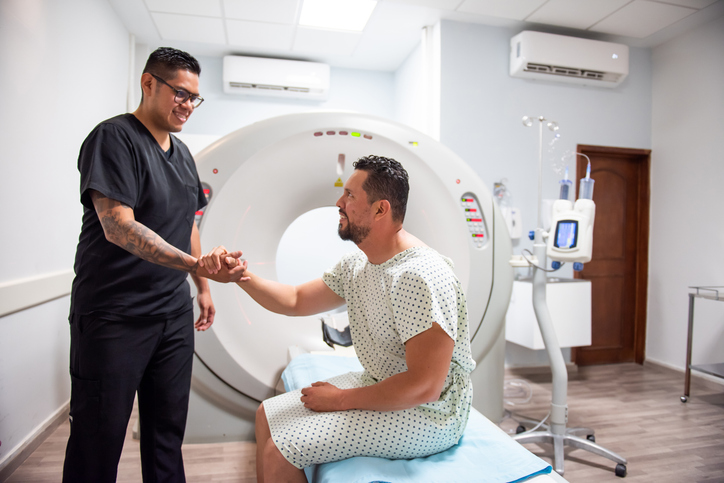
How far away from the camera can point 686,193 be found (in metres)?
2.98

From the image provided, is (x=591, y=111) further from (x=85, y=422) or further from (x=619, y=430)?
(x=85, y=422)

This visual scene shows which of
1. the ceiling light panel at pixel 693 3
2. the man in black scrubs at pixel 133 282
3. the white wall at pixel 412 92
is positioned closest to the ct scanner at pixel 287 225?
the man in black scrubs at pixel 133 282

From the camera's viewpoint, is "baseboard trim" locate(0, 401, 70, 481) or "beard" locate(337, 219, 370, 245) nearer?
"beard" locate(337, 219, 370, 245)

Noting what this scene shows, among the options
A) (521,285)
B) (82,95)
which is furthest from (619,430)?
(82,95)

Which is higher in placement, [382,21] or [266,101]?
[382,21]

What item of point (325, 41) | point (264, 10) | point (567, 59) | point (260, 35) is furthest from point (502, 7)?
point (260, 35)

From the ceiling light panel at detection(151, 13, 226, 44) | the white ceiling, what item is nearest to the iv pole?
the white ceiling

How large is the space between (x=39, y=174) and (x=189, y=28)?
168 cm

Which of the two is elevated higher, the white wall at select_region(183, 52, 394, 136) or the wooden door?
the white wall at select_region(183, 52, 394, 136)

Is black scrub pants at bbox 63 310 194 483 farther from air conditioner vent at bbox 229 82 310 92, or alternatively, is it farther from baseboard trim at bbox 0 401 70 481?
air conditioner vent at bbox 229 82 310 92

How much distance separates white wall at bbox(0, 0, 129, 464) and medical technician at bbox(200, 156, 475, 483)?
1117mm

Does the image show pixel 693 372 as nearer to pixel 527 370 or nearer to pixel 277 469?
pixel 527 370

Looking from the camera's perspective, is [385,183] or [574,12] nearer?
[385,183]

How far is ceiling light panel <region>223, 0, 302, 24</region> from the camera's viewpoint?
8.84ft
